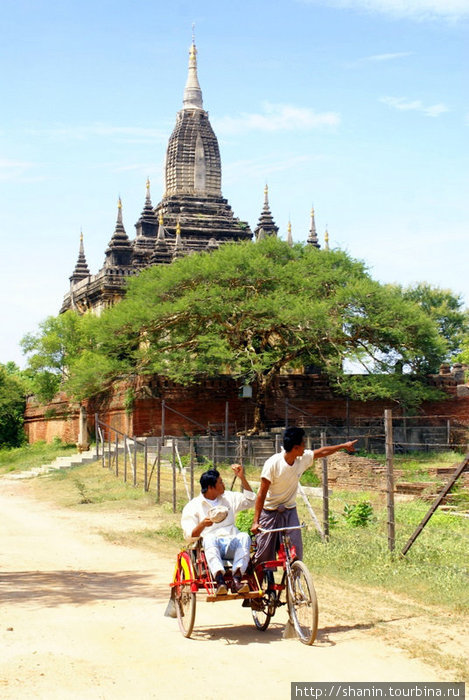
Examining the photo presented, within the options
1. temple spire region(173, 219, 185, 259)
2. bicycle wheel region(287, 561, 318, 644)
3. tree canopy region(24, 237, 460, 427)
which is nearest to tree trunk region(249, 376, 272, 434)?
tree canopy region(24, 237, 460, 427)

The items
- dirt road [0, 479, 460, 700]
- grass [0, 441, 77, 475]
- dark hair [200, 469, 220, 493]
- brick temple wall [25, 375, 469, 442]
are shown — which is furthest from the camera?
grass [0, 441, 77, 475]

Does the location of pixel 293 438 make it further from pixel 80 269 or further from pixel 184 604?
pixel 80 269

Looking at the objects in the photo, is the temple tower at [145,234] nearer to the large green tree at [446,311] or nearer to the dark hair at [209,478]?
the large green tree at [446,311]

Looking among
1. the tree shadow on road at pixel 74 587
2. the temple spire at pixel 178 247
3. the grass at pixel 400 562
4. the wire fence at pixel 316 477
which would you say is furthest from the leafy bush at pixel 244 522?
the temple spire at pixel 178 247

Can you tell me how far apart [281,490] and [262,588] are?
88cm

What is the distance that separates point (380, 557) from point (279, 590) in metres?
3.50

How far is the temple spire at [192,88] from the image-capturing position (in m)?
53.7

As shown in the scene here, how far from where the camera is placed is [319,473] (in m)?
28.4

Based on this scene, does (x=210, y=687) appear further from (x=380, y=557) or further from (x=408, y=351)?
(x=408, y=351)

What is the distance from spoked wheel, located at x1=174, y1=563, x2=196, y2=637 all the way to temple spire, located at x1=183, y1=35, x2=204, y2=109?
48.1 metres

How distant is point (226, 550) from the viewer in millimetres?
8039

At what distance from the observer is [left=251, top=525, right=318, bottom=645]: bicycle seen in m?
7.44

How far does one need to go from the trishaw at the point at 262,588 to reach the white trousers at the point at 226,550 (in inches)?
5.0

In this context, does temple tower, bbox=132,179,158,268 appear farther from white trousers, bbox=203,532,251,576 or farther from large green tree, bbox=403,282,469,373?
white trousers, bbox=203,532,251,576
